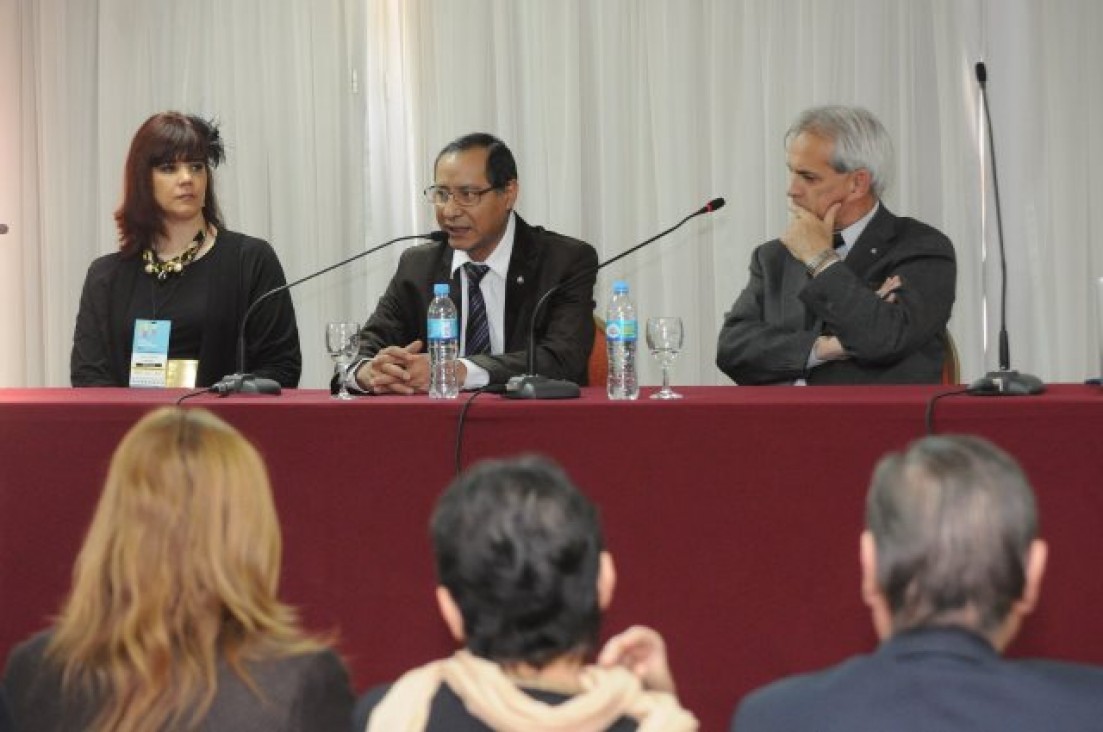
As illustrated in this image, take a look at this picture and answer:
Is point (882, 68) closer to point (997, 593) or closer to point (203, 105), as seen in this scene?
point (203, 105)

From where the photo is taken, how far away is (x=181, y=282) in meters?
4.38

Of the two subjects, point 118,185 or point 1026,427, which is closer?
point 1026,427

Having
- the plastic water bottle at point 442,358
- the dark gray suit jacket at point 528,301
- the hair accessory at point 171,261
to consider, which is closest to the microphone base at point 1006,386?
the plastic water bottle at point 442,358

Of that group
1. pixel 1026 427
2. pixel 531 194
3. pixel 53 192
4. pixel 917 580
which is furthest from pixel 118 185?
pixel 917 580

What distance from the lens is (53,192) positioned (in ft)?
20.2

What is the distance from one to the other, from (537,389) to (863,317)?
0.89 meters

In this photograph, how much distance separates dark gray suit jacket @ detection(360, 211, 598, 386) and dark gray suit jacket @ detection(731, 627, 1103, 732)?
236cm

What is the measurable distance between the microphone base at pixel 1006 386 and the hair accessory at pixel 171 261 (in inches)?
93.3

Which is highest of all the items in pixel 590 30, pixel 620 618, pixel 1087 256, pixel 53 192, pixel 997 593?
pixel 590 30

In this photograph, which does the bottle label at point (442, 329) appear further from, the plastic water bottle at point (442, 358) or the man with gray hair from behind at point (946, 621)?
the man with gray hair from behind at point (946, 621)

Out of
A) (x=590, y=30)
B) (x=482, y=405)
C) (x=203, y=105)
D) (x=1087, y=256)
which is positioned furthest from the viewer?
(x=203, y=105)

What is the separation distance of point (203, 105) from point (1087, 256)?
3223 mm

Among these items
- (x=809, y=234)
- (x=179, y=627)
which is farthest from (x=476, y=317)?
(x=179, y=627)

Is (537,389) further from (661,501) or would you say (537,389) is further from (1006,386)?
(1006,386)
